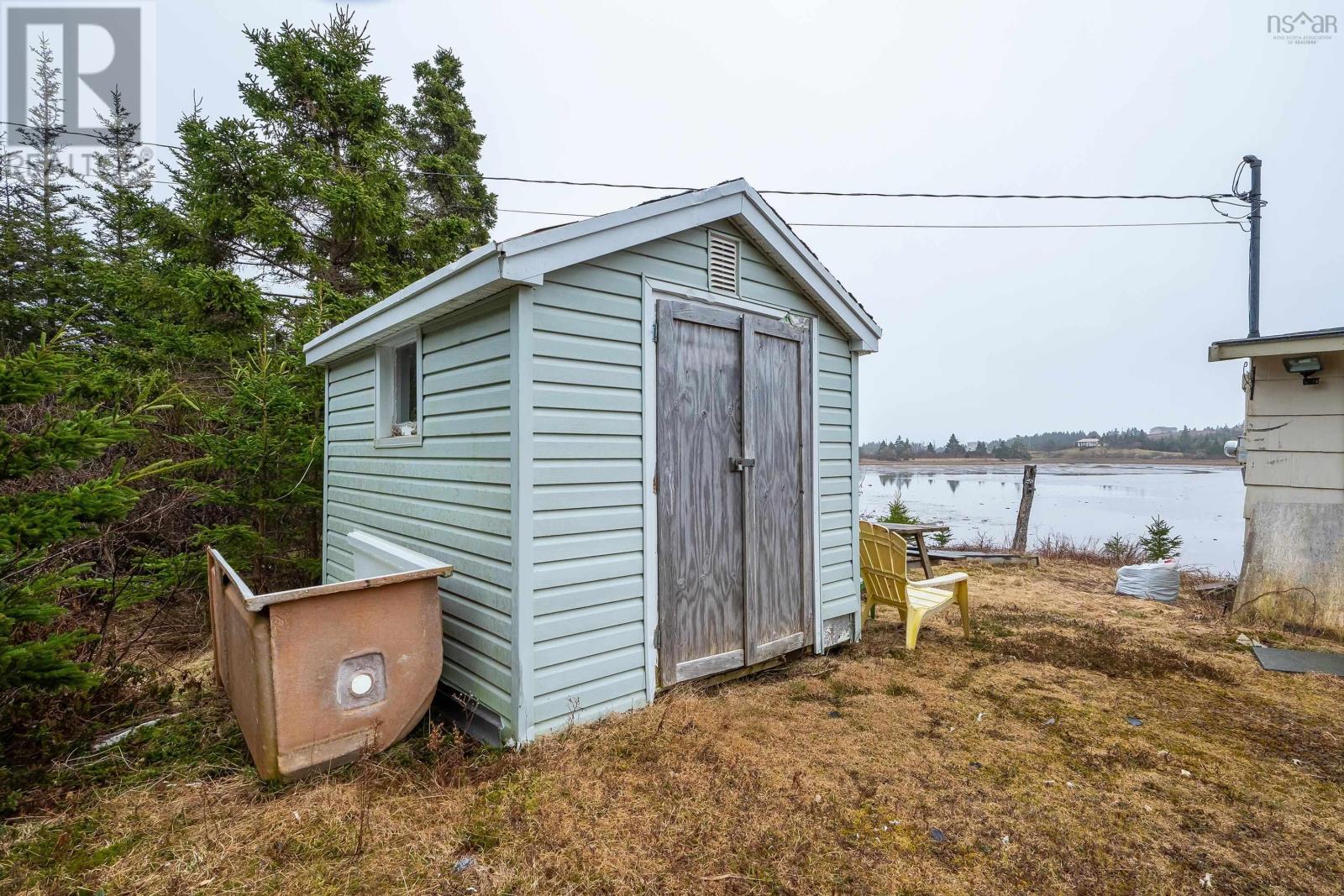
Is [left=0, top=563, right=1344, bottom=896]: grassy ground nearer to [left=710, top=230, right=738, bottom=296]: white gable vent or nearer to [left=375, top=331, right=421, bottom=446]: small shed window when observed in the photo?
[left=375, top=331, right=421, bottom=446]: small shed window

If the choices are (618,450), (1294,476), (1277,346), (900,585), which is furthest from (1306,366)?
(618,450)

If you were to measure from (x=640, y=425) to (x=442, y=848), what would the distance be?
2.06m

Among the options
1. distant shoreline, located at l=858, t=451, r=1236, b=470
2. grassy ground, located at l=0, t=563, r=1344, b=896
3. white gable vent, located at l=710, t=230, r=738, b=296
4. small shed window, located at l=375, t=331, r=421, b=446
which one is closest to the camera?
grassy ground, located at l=0, t=563, r=1344, b=896

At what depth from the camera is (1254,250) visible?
8805mm

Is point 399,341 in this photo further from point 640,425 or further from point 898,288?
point 898,288

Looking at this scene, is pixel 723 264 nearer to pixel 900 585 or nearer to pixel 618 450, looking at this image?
pixel 618 450

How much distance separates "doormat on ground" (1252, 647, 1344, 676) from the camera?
4.05 meters

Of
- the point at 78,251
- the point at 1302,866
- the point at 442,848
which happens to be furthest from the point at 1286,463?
the point at 78,251

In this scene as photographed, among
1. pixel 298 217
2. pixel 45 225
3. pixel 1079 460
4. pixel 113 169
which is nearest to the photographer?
pixel 298 217

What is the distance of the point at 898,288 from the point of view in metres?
28.4

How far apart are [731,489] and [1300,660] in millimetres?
4400

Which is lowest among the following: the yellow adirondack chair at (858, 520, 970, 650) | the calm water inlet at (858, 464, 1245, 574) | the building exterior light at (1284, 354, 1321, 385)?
the calm water inlet at (858, 464, 1245, 574)

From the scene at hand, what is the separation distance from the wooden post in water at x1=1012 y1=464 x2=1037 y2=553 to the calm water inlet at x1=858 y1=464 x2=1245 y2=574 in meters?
0.48

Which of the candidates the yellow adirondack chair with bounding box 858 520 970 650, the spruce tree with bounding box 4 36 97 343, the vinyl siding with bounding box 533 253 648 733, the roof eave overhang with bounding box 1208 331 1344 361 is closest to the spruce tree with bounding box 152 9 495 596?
the spruce tree with bounding box 4 36 97 343
